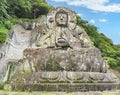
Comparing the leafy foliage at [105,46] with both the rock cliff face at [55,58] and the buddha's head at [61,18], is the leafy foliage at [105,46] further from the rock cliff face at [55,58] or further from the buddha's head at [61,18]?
the buddha's head at [61,18]

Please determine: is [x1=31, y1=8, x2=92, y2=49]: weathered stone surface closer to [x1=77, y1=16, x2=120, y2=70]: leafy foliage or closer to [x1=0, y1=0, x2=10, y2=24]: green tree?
[x1=0, y1=0, x2=10, y2=24]: green tree

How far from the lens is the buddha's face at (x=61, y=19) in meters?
11.0

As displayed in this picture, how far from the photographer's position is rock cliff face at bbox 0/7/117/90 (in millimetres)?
9430

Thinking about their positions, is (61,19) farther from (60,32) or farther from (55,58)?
(55,58)

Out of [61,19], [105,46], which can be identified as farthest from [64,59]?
[105,46]

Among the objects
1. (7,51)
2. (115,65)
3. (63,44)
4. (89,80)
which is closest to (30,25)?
Answer: (7,51)

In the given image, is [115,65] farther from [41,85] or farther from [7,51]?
[41,85]

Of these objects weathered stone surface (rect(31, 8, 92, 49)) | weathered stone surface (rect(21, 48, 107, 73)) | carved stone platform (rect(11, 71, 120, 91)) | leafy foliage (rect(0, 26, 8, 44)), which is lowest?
carved stone platform (rect(11, 71, 120, 91))

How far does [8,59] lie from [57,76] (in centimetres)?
255

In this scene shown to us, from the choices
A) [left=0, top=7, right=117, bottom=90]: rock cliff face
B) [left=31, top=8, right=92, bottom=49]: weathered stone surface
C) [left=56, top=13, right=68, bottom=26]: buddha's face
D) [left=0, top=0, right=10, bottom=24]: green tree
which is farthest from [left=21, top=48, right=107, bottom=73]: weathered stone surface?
[left=0, top=0, right=10, bottom=24]: green tree

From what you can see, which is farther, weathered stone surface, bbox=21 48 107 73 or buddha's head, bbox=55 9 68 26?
buddha's head, bbox=55 9 68 26

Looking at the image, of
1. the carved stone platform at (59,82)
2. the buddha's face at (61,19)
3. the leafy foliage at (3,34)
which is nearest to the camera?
the carved stone platform at (59,82)

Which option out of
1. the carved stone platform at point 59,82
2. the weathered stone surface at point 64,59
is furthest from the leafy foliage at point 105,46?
the carved stone platform at point 59,82

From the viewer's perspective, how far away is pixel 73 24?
11211 millimetres
